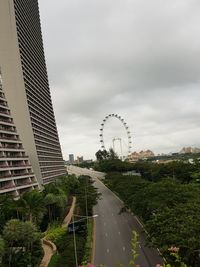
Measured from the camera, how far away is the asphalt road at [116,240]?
49.5 meters

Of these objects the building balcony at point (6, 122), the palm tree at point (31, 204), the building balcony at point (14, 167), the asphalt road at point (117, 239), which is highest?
the building balcony at point (6, 122)

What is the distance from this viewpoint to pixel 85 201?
300 feet

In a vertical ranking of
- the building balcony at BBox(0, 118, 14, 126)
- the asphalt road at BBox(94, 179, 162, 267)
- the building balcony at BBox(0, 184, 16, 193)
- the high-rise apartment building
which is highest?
the high-rise apartment building

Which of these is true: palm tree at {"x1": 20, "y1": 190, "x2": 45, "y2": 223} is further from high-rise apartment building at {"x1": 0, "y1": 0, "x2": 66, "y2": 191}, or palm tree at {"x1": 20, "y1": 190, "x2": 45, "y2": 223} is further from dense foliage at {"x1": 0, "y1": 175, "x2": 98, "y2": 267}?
high-rise apartment building at {"x1": 0, "y1": 0, "x2": 66, "y2": 191}

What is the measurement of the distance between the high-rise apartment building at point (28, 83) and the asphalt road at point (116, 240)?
26.6 meters

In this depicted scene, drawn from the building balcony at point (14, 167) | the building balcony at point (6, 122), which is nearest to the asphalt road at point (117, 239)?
the building balcony at point (14, 167)

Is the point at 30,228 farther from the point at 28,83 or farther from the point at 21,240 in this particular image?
the point at 28,83

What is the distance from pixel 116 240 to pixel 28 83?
70672mm

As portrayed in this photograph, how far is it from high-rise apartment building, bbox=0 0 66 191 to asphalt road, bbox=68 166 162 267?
26.6 meters

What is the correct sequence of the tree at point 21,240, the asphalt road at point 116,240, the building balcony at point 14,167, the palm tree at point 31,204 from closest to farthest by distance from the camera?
the tree at point 21,240 < the asphalt road at point 116,240 < the palm tree at point 31,204 < the building balcony at point 14,167

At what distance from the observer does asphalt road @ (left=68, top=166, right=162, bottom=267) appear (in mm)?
49531

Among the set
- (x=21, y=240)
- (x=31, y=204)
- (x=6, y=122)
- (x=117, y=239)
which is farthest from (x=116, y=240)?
(x=6, y=122)

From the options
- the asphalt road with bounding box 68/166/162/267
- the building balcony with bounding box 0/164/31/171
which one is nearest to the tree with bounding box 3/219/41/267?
the asphalt road with bounding box 68/166/162/267

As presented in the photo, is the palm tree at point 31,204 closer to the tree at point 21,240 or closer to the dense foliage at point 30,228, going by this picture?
the dense foliage at point 30,228
